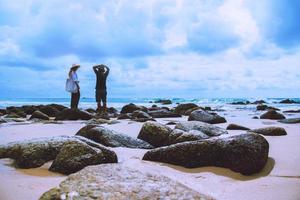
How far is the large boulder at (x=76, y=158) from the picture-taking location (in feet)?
9.97

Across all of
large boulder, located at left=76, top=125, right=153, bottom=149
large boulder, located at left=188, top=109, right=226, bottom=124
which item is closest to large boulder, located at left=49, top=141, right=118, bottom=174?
large boulder, located at left=76, top=125, right=153, bottom=149

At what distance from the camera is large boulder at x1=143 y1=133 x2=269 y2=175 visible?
3252 millimetres

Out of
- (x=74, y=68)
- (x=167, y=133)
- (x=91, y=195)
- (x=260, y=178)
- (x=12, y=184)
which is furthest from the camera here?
(x=74, y=68)

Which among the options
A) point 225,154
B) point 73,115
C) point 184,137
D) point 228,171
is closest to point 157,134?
point 184,137

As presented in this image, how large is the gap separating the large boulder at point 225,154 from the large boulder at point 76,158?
0.73 m

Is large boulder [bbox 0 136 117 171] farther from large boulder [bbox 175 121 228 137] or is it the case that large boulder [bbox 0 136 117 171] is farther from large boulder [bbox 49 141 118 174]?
large boulder [bbox 175 121 228 137]

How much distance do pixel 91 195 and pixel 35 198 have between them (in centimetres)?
57

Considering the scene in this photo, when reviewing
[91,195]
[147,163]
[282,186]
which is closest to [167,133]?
[147,163]

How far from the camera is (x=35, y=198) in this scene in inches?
91.2

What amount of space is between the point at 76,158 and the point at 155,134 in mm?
2080

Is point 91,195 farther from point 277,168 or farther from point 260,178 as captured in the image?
point 277,168

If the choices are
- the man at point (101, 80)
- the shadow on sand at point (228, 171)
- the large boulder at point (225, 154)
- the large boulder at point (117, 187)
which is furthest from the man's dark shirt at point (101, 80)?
the large boulder at point (117, 187)

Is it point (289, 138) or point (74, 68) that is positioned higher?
point (74, 68)

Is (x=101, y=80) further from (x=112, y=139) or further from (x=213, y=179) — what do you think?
(x=213, y=179)
